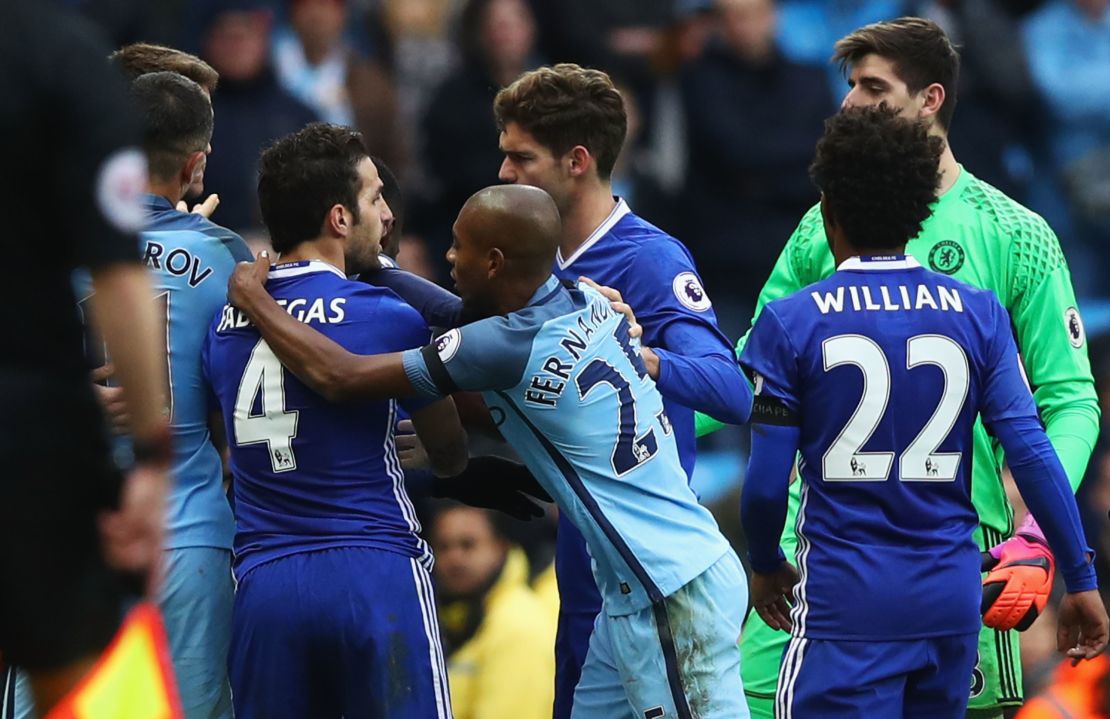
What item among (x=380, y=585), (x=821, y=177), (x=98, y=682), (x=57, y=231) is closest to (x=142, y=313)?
(x=57, y=231)

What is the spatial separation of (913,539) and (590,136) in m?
1.59

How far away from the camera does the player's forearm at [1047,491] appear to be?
5352 mm

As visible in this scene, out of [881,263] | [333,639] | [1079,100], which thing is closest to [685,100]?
[1079,100]

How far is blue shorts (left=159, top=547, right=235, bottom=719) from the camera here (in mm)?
5535

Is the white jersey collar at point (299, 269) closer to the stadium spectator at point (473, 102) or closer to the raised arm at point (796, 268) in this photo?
the raised arm at point (796, 268)

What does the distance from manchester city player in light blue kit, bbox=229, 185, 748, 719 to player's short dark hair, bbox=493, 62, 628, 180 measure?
0.72 meters

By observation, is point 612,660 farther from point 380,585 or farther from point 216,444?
point 216,444

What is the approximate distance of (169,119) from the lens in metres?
5.64

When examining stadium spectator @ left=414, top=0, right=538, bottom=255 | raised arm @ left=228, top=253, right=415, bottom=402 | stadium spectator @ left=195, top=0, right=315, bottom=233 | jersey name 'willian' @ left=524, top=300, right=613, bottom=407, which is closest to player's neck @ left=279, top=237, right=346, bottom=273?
raised arm @ left=228, top=253, right=415, bottom=402

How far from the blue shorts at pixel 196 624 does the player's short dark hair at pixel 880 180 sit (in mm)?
2058

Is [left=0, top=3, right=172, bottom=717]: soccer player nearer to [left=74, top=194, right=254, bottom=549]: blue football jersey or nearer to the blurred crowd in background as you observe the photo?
[left=74, top=194, right=254, bottom=549]: blue football jersey

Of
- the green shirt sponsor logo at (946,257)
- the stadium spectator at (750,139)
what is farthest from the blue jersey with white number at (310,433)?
the stadium spectator at (750,139)

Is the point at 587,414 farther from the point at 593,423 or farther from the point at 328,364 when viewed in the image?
the point at 328,364

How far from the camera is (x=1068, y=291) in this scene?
20.2 ft
